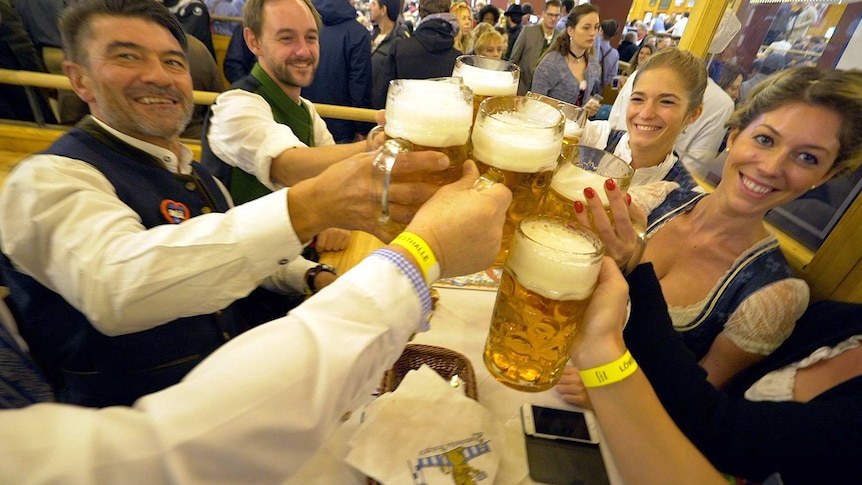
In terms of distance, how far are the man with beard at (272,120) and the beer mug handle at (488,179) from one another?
2.64 ft

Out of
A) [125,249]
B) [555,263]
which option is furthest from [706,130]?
[125,249]

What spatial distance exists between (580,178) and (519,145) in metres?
0.19

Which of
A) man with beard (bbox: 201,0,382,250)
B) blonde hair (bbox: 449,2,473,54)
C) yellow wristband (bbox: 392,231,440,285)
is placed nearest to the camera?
yellow wristband (bbox: 392,231,440,285)

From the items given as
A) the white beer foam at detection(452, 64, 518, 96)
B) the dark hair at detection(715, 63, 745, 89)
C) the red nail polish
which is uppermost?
the dark hair at detection(715, 63, 745, 89)

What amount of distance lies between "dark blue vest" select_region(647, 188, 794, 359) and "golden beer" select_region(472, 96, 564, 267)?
844 mm

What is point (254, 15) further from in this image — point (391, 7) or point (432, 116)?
point (391, 7)

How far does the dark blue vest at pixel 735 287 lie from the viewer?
3.99 feet

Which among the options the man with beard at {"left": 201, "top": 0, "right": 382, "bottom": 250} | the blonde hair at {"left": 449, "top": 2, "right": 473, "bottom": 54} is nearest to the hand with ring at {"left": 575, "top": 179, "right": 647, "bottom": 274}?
the man with beard at {"left": 201, "top": 0, "right": 382, "bottom": 250}

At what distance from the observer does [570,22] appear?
388 centimetres

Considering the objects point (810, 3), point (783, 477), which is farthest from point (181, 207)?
point (810, 3)

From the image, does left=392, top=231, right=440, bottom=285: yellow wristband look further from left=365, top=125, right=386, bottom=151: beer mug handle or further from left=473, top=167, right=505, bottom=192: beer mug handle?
left=365, top=125, right=386, bottom=151: beer mug handle

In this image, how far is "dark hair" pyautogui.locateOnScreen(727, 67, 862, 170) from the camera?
1138 millimetres

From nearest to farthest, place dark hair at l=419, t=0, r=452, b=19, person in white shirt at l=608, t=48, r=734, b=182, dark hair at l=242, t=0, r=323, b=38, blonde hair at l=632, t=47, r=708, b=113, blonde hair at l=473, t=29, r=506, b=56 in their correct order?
blonde hair at l=632, t=47, r=708, b=113 < dark hair at l=242, t=0, r=323, b=38 < person in white shirt at l=608, t=48, r=734, b=182 < dark hair at l=419, t=0, r=452, b=19 < blonde hair at l=473, t=29, r=506, b=56

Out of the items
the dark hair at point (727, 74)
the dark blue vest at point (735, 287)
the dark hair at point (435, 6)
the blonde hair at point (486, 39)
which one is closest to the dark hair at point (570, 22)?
the blonde hair at point (486, 39)
